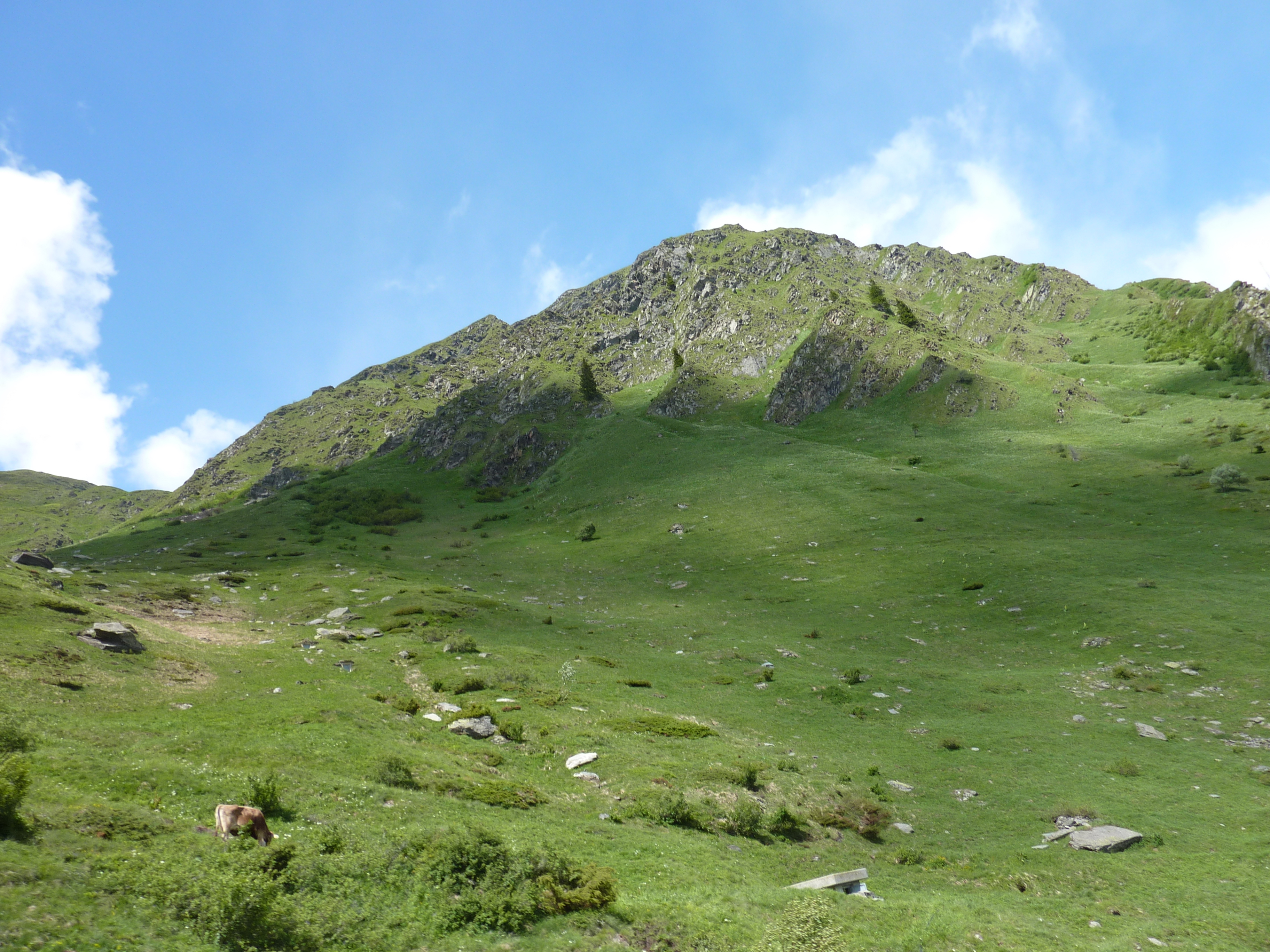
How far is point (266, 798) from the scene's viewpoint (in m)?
15.6

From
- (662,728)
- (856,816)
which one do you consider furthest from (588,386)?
(856,816)

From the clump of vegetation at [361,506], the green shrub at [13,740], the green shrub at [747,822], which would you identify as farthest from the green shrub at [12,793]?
the clump of vegetation at [361,506]

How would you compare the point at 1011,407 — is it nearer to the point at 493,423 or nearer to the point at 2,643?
the point at 2,643

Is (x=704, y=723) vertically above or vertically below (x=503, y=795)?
above

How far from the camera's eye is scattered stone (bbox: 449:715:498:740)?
1048 inches

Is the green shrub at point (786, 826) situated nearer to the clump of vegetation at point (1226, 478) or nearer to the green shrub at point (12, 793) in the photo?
the green shrub at point (12, 793)

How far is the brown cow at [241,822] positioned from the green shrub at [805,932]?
11.3 meters

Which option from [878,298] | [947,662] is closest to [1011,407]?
[878,298]

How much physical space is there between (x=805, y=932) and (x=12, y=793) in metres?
15.8

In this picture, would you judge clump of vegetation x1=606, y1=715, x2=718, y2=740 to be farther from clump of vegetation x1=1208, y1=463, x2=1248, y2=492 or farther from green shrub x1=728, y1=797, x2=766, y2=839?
clump of vegetation x1=1208, y1=463, x2=1248, y2=492

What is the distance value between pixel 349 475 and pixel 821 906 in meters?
179

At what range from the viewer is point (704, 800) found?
2158 centimetres

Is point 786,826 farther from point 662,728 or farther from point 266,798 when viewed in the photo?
point 266,798

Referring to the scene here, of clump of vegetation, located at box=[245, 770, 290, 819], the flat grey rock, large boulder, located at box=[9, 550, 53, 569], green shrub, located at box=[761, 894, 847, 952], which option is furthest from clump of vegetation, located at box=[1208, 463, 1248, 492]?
large boulder, located at box=[9, 550, 53, 569]
